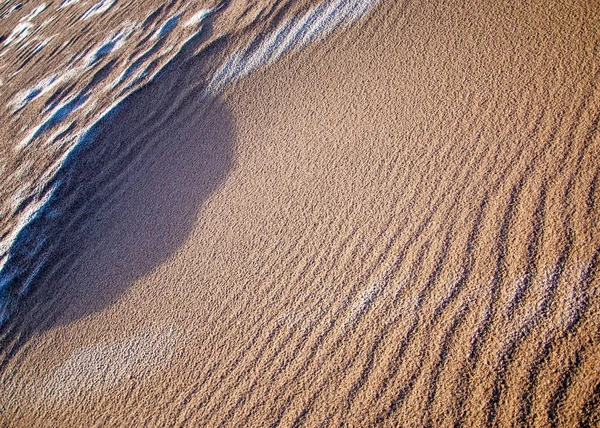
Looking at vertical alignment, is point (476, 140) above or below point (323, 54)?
below

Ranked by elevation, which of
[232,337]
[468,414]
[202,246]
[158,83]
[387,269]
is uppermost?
[158,83]

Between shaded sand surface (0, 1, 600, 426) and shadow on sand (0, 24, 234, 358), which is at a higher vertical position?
shadow on sand (0, 24, 234, 358)

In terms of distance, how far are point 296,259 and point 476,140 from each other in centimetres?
127

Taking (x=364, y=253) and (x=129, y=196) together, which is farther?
(x=129, y=196)

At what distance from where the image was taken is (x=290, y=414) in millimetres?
1848

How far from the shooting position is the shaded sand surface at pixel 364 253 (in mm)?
1735

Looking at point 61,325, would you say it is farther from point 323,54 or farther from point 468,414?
point 323,54

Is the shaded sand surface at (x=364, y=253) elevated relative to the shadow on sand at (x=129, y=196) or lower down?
lower down

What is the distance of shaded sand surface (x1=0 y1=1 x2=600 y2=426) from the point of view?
68.3 inches

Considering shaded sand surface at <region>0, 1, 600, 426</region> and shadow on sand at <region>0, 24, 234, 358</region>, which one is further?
shadow on sand at <region>0, 24, 234, 358</region>

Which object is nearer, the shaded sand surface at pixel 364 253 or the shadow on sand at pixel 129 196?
the shaded sand surface at pixel 364 253

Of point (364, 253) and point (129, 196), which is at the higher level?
point (129, 196)

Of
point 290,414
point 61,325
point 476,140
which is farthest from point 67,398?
point 476,140

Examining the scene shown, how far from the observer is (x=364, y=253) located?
224 cm
